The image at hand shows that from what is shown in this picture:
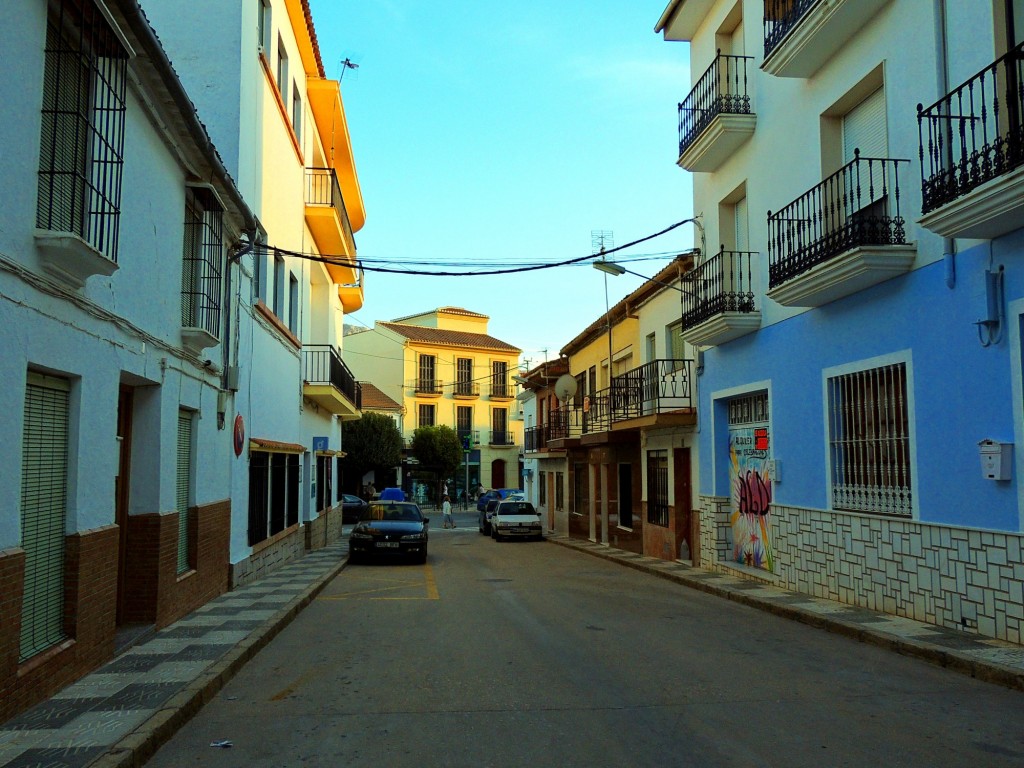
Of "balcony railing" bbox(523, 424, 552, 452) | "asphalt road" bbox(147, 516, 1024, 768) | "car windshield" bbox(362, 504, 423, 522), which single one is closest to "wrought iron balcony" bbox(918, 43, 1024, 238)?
"asphalt road" bbox(147, 516, 1024, 768)

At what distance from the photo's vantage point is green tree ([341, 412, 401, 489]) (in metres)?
51.4

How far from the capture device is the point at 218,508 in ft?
39.8

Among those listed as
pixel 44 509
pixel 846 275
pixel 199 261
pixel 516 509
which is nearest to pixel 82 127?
pixel 44 509

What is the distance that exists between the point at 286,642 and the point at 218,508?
3057 mm

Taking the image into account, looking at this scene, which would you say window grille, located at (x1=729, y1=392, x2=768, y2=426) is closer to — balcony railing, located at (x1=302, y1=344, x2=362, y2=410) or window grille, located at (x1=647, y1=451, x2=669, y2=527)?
window grille, located at (x1=647, y1=451, x2=669, y2=527)

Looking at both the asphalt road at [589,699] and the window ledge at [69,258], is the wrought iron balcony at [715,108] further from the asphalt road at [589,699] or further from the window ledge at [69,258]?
the window ledge at [69,258]

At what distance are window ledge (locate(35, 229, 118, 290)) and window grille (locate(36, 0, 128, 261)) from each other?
14cm

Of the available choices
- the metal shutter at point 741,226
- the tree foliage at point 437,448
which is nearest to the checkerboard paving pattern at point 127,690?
the metal shutter at point 741,226

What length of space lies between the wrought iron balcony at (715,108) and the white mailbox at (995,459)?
817 centimetres

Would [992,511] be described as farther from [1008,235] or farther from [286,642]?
[286,642]

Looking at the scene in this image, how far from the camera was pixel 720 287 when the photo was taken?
1584 centimetres

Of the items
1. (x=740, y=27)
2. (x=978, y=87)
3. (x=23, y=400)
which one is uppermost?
(x=740, y=27)

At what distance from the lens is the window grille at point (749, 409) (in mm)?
15220

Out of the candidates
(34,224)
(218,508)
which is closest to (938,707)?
(34,224)
